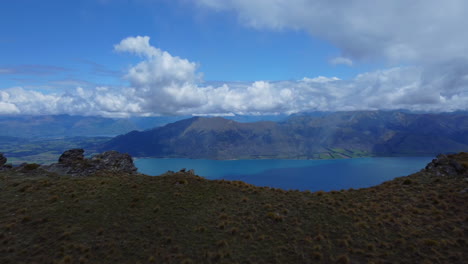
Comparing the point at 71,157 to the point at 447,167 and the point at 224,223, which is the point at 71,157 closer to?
the point at 224,223

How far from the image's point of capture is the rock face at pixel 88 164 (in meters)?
37.2

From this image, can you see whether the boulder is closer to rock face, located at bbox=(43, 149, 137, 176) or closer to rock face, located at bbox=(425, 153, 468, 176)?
rock face, located at bbox=(43, 149, 137, 176)

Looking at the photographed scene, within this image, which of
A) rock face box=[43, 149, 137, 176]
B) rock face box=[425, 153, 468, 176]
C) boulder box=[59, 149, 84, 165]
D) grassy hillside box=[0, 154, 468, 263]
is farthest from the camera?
boulder box=[59, 149, 84, 165]

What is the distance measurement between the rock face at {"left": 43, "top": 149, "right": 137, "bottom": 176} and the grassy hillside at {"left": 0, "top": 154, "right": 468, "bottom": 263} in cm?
650

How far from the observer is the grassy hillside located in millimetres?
16109

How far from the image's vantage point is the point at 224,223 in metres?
20.6

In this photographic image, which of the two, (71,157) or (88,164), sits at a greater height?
(71,157)

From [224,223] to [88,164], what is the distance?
105 feet

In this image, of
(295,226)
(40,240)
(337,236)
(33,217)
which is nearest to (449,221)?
(337,236)

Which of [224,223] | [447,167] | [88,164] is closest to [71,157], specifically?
[88,164]

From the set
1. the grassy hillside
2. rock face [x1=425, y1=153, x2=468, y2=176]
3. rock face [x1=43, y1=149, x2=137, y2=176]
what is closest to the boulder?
rock face [x1=43, y1=149, x2=137, y2=176]

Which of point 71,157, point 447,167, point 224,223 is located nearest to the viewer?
point 224,223

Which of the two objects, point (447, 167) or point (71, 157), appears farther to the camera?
point (71, 157)

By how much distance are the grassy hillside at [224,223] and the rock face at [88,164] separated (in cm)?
650
